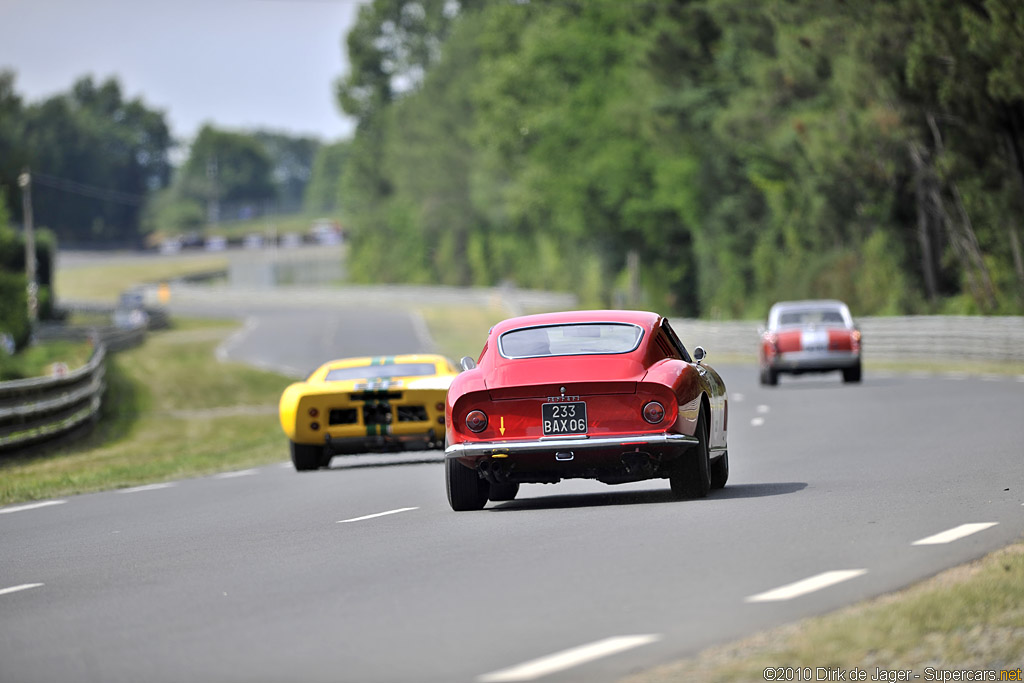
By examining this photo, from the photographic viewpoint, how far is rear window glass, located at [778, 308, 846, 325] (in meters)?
33.9

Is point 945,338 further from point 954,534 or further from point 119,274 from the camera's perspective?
point 119,274

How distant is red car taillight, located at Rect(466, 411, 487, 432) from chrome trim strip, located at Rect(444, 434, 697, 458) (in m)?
0.10

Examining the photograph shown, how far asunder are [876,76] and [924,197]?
4600 mm

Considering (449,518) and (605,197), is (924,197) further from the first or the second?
(449,518)

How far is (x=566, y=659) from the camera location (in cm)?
670

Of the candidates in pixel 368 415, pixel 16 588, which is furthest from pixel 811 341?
pixel 16 588

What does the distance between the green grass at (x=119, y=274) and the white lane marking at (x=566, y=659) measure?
13159cm

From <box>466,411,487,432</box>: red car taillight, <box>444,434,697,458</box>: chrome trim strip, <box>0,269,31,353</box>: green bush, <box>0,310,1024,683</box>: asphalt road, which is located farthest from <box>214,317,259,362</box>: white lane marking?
<box>444,434,697,458</box>: chrome trim strip

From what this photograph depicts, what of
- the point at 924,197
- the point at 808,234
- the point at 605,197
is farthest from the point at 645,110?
the point at 924,197

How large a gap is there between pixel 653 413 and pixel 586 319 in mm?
1234

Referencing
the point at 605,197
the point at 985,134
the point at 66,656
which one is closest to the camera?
the point at 66,656

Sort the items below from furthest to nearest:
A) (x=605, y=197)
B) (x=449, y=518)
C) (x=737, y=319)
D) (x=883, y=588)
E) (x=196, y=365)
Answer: (x=605, y=197) < (x=737, y=319) < (x=196, y=365) < (x=449, y=518) < (x=883, y=588)

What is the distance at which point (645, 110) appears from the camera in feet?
246

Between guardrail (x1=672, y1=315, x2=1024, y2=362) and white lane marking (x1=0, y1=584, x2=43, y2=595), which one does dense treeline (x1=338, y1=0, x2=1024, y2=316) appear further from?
white lane marking (x1=0, y1=584, x2=43, y2=595)
